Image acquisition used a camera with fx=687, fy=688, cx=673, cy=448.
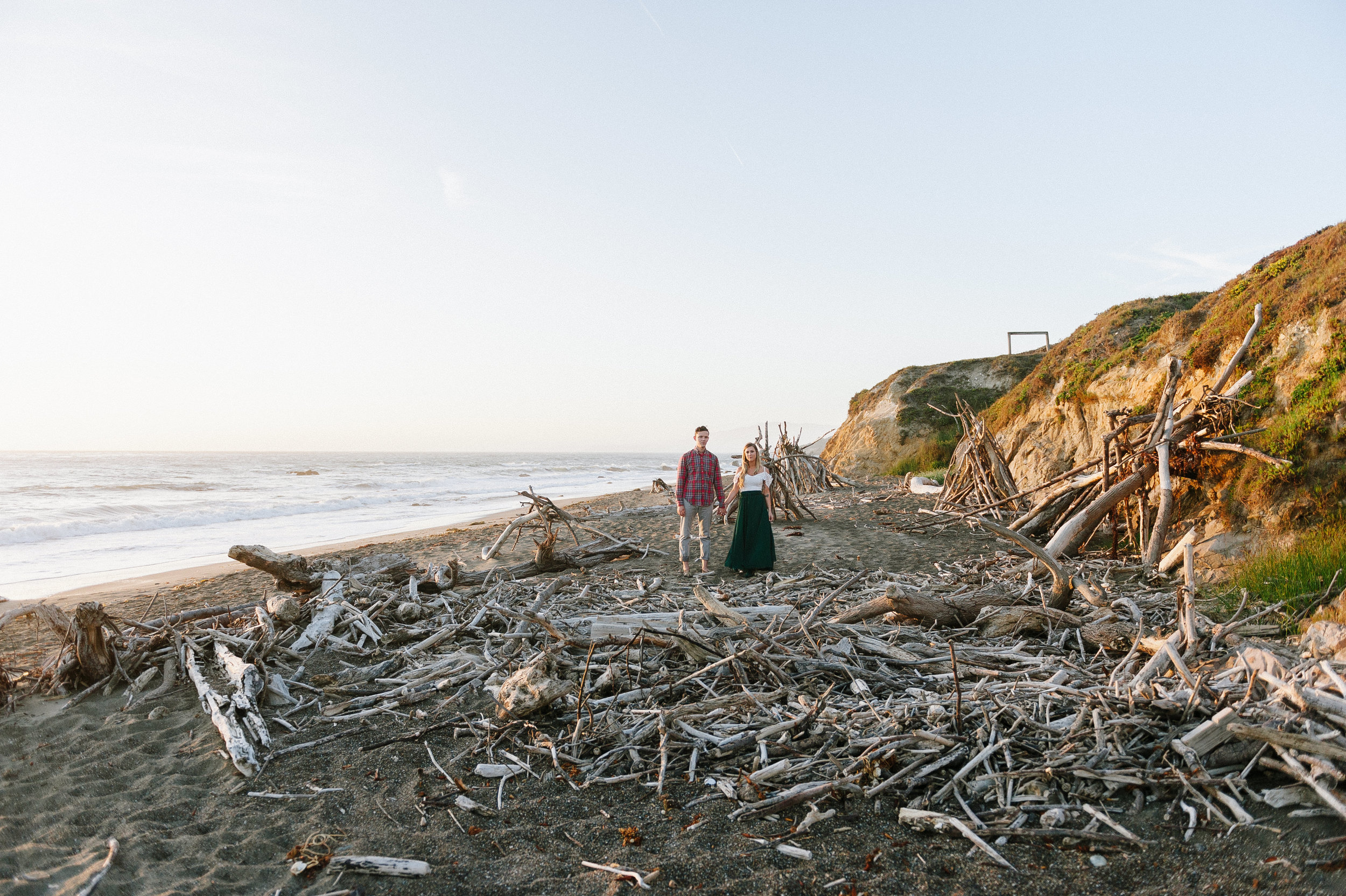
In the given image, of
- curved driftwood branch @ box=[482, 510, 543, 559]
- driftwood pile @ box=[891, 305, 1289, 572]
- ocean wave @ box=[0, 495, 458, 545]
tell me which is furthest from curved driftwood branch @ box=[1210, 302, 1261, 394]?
ocean wave @ box=[0, 495, 458, 545]

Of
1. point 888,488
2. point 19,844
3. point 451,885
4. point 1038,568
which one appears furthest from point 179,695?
point 888,488

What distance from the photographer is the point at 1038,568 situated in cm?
679

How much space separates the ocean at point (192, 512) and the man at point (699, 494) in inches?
352

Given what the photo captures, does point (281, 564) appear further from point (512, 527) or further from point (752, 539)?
point (752, 539)

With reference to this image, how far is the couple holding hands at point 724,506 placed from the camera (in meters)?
8.76

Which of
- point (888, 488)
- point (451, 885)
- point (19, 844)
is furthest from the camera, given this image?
point (888, 488)

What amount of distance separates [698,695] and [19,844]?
136 inches

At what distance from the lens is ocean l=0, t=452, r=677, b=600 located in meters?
12.4

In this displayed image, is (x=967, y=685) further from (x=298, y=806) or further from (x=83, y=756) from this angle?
(x=83, y=756)

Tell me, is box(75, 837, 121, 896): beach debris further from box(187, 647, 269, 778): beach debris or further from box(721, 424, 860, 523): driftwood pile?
box(721, 424, 860, 523): driftwood pile

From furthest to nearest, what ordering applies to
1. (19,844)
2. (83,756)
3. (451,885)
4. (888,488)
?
(888,488)
(83,756)
(19,844)
(451,885)

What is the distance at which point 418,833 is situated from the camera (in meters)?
3.25

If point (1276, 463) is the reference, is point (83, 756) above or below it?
below

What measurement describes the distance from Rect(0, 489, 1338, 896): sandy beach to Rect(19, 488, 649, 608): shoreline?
203 centimetres
